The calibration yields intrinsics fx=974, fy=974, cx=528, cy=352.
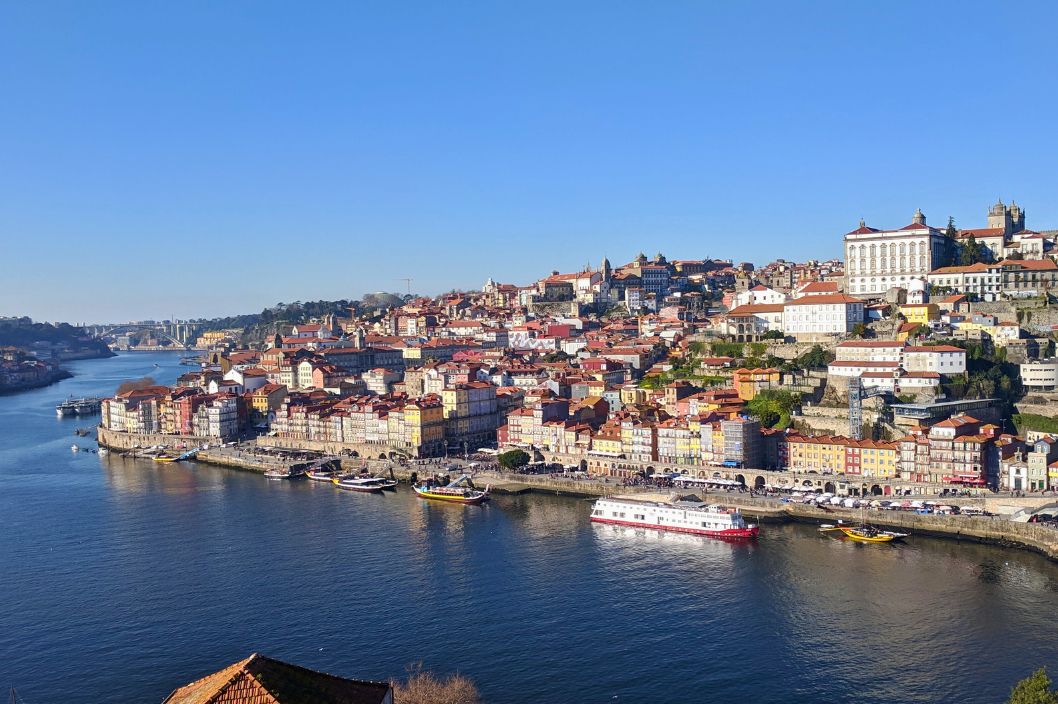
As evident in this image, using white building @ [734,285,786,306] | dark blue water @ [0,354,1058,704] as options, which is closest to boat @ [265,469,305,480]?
dark blue water @ [0,354,1058,704]

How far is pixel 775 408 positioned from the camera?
92.0 feet

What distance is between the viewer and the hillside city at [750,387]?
992 inches

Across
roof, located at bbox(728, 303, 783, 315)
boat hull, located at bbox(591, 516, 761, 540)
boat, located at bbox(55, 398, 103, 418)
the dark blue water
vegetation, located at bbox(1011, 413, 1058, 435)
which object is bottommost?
the dark blue water

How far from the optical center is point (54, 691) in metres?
13.5

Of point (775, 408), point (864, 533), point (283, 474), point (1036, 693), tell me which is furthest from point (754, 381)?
point (1036, 693)

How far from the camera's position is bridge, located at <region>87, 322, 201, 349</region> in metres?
134

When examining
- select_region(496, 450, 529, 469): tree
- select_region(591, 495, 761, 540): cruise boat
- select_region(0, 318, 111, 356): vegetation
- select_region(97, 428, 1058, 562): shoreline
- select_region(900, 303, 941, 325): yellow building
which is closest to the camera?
select_region(97, 428, 1058, 562): shoreline

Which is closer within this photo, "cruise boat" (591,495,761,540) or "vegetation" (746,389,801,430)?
"cruise boat" (591,495,761,540)

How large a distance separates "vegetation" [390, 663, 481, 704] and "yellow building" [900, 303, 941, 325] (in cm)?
2386

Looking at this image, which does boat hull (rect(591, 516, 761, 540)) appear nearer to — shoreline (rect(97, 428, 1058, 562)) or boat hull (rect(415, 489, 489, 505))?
shoreline (rect(97, 428, 1058, 562))

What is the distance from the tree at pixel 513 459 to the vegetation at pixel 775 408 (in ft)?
22.1

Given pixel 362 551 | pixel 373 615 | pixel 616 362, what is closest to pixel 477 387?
pixel 616 362

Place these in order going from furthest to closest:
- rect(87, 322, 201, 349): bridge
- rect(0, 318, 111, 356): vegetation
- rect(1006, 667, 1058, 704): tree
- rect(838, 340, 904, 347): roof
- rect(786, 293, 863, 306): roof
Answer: rect(87, 322, 201, 349): bridge
rect(0, 318, 111, 356): vegetation
rect(786, 293, 863, 306): roof
rect(838, 340, 904, 347): roof
rect(1006, 667, 1058, 704): tree

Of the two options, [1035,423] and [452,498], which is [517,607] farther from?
[1035,423]
